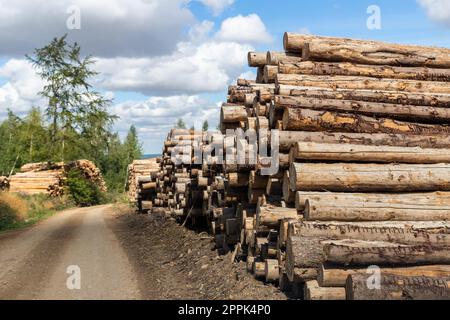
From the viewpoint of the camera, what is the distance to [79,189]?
1367 inches

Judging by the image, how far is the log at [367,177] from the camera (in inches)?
276

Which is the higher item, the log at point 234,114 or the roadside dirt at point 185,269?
the log at point 234,114

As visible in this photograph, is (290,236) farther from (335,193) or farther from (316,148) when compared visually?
(316,148)

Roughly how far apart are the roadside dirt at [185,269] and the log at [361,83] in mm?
3675

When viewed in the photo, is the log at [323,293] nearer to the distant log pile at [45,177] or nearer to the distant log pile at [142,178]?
the distant log pile at [142,178]

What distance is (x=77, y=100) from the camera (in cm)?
3684

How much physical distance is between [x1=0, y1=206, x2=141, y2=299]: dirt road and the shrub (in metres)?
3.00

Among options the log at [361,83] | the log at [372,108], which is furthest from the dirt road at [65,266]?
the log at [361,83]

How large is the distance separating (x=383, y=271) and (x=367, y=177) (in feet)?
5.20

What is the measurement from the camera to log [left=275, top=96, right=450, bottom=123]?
7965mm

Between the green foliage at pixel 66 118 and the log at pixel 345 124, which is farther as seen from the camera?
the green foliage at pixel 66 118

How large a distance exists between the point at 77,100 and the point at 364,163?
107ft

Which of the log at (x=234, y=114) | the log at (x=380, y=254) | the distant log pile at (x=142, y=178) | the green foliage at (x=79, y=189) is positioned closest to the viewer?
the log at (x=380, y=254)

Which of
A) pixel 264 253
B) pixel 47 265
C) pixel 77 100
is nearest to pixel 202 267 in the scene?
pixel 264 253
